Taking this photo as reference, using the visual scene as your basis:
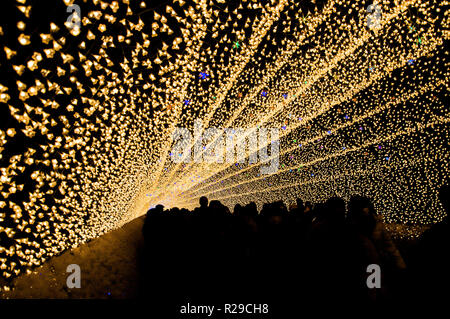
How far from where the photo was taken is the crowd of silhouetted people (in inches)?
89.6

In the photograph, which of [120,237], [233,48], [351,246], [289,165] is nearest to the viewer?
[351,246]

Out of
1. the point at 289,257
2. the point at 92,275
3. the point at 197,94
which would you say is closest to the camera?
the point at 289,257

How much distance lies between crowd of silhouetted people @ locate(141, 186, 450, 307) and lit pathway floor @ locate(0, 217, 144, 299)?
65cm

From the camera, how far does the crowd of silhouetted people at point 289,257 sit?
228 centimetres

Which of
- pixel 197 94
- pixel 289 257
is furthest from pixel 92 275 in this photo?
pixel 197 94

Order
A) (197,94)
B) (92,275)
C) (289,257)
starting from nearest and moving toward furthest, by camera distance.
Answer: (289,257) → (92,275) → (197,94)

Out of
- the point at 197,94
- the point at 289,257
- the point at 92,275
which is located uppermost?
the point at 197,94

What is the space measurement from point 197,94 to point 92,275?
18.4 feet

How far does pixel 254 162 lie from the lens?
19141 mm

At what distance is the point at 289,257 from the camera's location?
388 centimetres

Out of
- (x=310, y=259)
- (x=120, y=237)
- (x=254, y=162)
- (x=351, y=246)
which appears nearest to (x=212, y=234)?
(x=310, y=259)

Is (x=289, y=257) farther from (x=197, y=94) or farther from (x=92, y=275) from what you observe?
(x=197, y=94)
